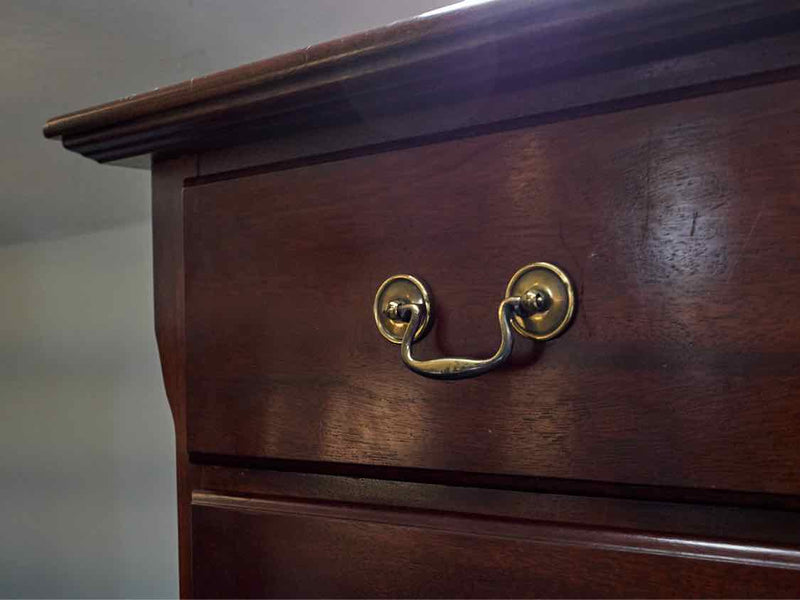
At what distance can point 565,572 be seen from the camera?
36cm

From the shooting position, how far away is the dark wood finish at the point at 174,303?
0.50 meters

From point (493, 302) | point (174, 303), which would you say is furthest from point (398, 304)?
point (174, 303)

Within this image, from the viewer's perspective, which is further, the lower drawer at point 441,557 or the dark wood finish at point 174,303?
the dark wood finish at point 174,303

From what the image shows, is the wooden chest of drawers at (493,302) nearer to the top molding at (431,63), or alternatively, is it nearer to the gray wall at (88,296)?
the top molding at (431,63)

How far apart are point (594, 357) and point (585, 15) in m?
0.14

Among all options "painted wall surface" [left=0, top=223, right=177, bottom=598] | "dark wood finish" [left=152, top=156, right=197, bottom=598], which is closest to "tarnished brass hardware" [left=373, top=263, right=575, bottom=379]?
"dark wood finish" [left=152, top=156, right=197, bottom=598]

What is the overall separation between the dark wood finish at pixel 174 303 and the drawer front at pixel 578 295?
0.08 feet

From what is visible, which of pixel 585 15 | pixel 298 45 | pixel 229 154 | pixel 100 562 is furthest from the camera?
pixel 100 562

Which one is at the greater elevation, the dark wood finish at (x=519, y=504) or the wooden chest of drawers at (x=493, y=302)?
the wooden chest of drawers at (x=493, y=302)

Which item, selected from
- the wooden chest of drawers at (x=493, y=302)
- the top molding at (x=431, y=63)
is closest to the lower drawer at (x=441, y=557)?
the wooden chest of drawers at (x=493, y=302)

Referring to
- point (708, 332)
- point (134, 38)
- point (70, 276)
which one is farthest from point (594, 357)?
point (70, 276)

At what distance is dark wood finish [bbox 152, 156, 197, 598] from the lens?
0.50 metres

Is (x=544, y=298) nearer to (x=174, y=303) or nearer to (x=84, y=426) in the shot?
(x=174, y=303)

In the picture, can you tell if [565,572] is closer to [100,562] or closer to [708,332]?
[708,332]
